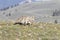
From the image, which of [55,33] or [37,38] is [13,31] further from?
[55,33]

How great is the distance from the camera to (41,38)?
1523cm

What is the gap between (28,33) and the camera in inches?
621

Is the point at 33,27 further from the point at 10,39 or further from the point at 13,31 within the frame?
the point at 10,39

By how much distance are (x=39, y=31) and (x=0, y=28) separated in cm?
255

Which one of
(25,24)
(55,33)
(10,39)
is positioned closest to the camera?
(10,39)

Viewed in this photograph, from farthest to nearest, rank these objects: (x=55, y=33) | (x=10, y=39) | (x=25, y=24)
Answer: (x=25, y=24)
(x=55, y=33)
(x=10, y=39)

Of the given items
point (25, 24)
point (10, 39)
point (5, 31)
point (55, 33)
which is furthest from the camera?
point (25, 24)

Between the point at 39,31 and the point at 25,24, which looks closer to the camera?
the point at 39,31

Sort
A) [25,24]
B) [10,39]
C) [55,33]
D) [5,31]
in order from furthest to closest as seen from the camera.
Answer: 1. [25,24]
2. [55,33]
3. [5,31]
4. [10,39]

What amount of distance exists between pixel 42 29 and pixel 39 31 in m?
0.70

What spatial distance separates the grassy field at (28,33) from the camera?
14.9m

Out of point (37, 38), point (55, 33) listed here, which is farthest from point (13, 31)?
point (55, 33)

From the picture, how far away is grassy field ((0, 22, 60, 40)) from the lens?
48.9 ft

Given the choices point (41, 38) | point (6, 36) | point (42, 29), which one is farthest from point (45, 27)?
point (6, 36)
